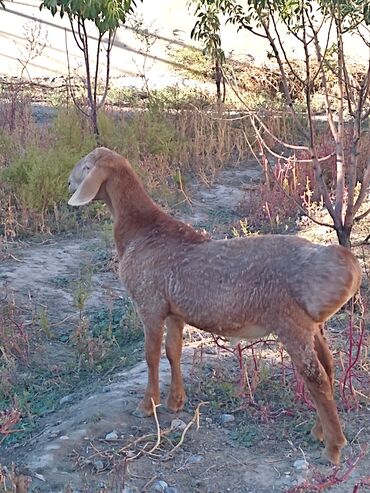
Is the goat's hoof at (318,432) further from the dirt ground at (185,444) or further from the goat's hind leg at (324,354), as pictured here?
the goat's hind leg at (324,354)

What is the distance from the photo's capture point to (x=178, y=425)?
486 cm

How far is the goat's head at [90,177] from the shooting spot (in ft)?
16.3

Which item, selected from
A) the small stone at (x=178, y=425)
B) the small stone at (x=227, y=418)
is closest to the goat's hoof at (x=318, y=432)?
the small stone at (x=227, y=418)

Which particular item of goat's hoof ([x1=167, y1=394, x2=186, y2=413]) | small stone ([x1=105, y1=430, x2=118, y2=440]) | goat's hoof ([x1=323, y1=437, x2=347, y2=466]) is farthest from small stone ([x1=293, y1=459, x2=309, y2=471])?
small stone ([x1=105, y1=430, x2=118, y2=440])

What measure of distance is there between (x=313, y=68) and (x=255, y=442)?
10.1 m

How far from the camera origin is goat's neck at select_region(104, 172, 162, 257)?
16.7 ft

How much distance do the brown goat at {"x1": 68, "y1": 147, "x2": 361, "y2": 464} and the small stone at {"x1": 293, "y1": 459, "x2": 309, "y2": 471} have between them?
12cm

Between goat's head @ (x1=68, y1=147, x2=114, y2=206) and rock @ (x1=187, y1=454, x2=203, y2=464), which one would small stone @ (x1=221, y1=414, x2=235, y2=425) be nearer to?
rock @ (x1=187, y1=454, x2=203, y2=464)

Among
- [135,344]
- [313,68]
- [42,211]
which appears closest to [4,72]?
[313,68]

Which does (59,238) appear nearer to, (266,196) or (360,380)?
(266,196)

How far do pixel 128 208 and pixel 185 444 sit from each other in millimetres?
1394

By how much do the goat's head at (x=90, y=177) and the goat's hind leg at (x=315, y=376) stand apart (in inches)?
56.5

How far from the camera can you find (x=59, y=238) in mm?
8586

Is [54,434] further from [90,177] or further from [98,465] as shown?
[90,177]
